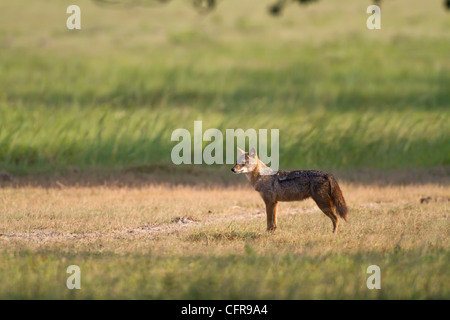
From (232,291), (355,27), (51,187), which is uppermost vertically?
(355,27)

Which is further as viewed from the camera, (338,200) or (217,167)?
(217,167)

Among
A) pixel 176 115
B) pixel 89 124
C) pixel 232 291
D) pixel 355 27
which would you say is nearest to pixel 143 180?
pixel 89 124

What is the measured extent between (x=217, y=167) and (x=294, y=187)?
6095 mm

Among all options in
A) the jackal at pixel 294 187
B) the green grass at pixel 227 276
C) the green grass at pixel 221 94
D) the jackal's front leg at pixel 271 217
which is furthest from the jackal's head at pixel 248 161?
the green grass at pixel 221 94

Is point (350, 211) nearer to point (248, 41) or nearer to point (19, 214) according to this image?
point (19, 214)

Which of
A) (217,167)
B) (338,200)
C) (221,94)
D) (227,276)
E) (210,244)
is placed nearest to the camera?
(227,276)

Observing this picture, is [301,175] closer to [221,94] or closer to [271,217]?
[271,217]

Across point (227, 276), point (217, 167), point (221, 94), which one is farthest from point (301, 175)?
point (221, 94)

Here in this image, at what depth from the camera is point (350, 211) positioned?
37.3 feet

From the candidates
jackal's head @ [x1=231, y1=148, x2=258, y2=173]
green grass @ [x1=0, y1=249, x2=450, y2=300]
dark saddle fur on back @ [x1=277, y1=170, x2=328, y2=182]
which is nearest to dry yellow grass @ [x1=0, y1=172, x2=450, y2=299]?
green grass @ [x1=0, y1=249, x2=450, y2=300]

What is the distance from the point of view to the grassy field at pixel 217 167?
25.3ft

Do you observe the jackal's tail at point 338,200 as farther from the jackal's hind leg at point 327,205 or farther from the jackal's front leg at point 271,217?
the jackal's front leg at point 271,217

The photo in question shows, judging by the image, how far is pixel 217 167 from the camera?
51.6 ft

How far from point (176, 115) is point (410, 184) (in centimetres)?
667
